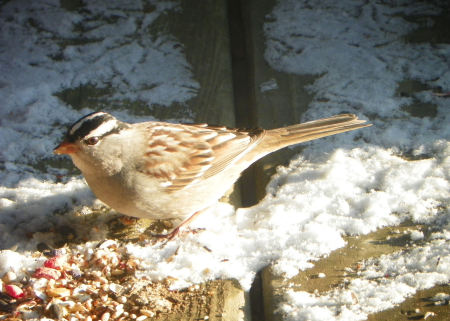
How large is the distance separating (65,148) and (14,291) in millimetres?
696

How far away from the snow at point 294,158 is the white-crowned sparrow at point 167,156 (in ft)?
0.52

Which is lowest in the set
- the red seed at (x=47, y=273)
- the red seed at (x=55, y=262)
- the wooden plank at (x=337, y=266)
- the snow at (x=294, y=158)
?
the wooden plank at (x=337, y=266)

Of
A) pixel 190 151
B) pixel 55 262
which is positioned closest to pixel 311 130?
pixel 190 151

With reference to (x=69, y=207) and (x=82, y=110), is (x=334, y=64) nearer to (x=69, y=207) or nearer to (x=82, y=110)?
(x=82, y=110)

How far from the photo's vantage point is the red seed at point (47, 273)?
8.90 ft

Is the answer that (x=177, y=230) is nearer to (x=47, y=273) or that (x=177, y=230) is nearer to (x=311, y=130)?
(x=47, y=273)

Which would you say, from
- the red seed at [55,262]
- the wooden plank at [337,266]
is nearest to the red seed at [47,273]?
the red seed at [55,262]

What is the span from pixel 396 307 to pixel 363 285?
0.17 meters

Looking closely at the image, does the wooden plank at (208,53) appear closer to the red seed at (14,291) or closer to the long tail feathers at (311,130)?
the long tail feathers at (311,130)

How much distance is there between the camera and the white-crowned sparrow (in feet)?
9.57

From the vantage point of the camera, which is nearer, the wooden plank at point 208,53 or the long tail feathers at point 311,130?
the long tail feathers at point 311,130

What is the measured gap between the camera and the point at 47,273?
8.93ft

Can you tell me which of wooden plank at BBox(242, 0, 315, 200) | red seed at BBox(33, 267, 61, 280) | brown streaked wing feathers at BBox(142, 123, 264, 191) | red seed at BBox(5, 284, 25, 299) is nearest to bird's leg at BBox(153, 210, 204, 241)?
brown streaked wing feathers at BBox(142, 123, 264, 191)

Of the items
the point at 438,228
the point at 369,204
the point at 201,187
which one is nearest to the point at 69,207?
the point at 201,187
